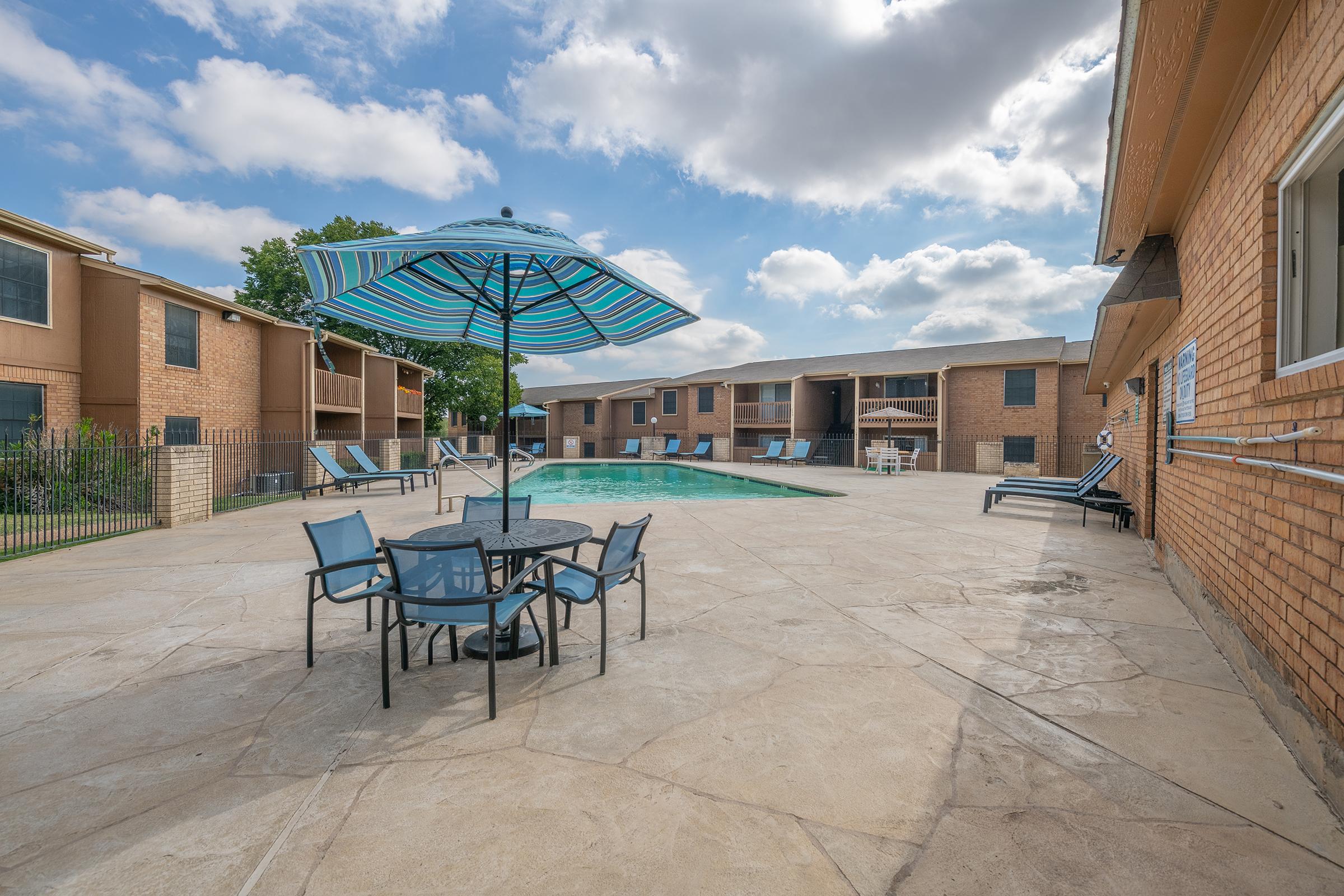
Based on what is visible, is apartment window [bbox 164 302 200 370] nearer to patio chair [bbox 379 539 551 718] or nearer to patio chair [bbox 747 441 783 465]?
patio chair [bbox 379 539 551 718]

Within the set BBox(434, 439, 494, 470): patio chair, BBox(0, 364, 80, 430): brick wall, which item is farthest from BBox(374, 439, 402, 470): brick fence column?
BBox(0, 364, 80, 430): brick wall

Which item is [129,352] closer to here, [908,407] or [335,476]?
[335,476]

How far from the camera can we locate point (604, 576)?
3.21m

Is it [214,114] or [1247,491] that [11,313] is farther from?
[1247,491]

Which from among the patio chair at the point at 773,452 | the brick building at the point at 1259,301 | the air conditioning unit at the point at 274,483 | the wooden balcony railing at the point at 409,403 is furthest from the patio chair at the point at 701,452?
the brick building at the point at 1259,301

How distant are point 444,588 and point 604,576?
2.80ft

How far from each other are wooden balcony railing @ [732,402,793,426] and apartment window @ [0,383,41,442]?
2483cm

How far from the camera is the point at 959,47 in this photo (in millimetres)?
7699

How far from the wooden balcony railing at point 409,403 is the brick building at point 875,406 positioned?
A: 12694 millimetres

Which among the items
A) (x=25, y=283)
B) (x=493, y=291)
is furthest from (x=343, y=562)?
(x=25, y=283)

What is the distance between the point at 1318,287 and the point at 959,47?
713 centimetres

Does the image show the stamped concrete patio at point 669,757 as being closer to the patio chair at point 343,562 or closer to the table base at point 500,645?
the table base at point 500,645

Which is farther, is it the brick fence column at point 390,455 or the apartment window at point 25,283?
the brick fence column at point 390,455

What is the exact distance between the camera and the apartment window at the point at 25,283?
10281 millimetres
